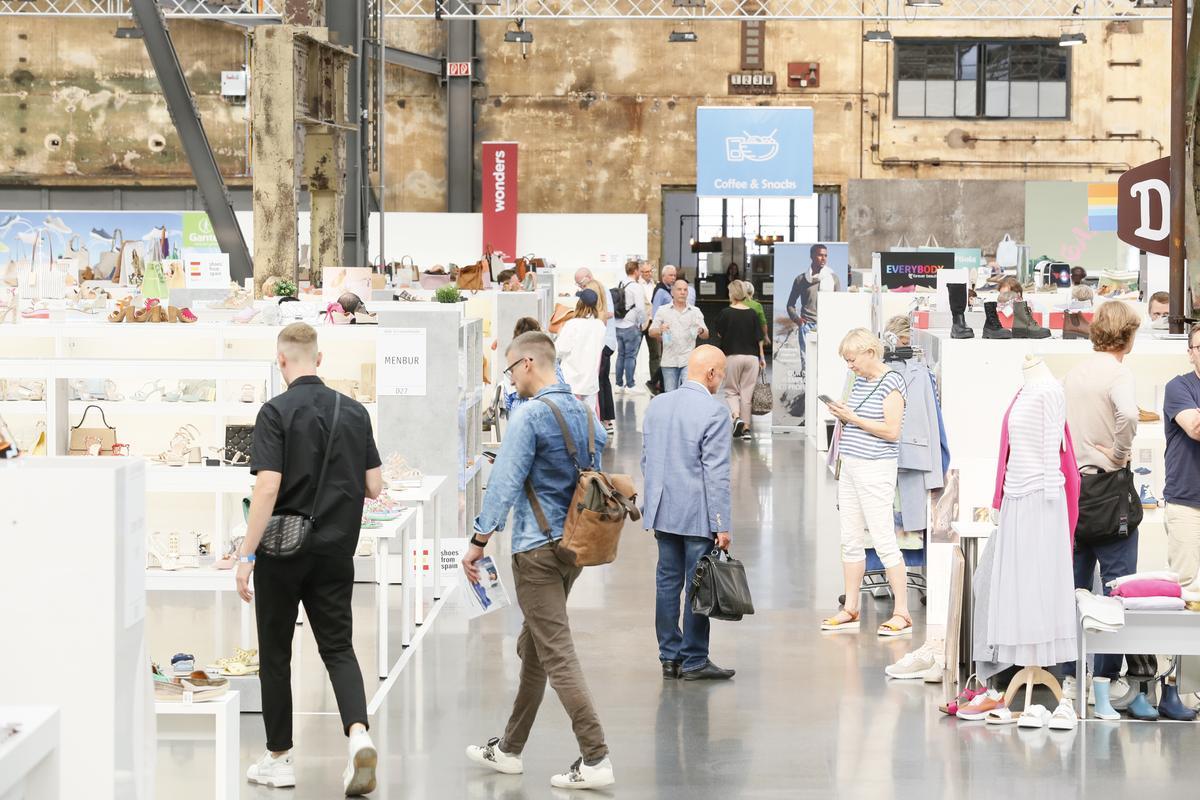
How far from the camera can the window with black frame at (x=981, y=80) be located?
1053 inches

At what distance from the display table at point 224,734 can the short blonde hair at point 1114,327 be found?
3922mm

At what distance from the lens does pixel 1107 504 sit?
6562mm

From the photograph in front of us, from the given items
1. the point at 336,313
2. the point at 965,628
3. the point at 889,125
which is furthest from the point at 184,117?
the point at 889,125

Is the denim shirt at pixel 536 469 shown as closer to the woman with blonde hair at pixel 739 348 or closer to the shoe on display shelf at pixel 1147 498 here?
the shoe on display shelf at pixel 1147 498

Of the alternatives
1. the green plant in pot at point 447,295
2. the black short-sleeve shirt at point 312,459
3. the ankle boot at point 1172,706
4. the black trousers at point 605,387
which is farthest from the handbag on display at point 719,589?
the black trousers at point 605,387

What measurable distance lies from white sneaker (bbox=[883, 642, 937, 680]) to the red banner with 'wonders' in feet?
56.9

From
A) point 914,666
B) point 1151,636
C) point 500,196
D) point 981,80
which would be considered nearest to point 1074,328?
point 914,666

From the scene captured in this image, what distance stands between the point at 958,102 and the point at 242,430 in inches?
860

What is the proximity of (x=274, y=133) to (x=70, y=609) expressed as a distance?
10.0 meters

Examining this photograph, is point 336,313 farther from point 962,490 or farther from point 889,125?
point 889,125

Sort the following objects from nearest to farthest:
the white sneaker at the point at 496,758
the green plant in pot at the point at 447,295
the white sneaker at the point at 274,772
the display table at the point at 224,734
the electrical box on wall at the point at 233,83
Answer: the display table at the point at 224,734 → the white sneaker at the point at 274,772 → the white sneaker at the point at 496,758 → the green plant in pot at the point at 447,295 → the electrical box on wall at the point at 233,83

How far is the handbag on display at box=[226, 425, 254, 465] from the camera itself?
716 cm

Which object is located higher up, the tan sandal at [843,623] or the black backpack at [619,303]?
the black backpack at [619,303]

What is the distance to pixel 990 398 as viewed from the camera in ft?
26.5
